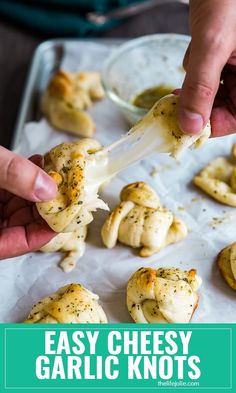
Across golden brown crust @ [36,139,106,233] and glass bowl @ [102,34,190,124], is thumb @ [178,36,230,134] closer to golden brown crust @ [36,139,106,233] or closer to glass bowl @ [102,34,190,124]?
golden brown crust @ [36,139,106,233]

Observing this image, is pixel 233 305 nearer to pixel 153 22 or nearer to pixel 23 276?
pixel 23 276

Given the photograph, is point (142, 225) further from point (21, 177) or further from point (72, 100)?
point (72, 100)

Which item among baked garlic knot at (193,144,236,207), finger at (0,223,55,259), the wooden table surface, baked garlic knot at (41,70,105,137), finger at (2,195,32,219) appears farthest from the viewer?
the wooden table surface

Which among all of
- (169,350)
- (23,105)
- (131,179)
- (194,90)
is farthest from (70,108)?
(169,350)

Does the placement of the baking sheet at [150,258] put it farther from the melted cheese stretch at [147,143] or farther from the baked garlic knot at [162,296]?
the melted cheese stretch at [147,143]

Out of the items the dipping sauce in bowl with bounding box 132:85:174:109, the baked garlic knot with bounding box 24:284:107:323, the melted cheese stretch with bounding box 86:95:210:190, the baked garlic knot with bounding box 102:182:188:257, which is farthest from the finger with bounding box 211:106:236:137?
the baked garlic knot with bounding box 24:284:107:323

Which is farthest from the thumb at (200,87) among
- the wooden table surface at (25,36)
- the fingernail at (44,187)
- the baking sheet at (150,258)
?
the wooden table surface at (25,36)
